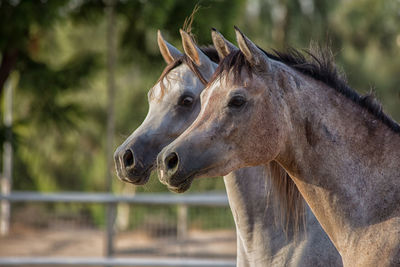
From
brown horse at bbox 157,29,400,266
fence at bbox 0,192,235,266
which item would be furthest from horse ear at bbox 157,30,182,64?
fence at bbox 0,192,235,266

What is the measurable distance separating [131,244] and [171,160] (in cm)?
638

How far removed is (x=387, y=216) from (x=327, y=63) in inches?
27.6

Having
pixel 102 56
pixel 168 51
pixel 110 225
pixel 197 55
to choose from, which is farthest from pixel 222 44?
pixel 102 56

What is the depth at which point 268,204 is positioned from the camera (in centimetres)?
315

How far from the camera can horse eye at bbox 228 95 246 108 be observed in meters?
2.35

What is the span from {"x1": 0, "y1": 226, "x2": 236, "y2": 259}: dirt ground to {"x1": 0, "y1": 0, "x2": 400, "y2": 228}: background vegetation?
135 centimetres

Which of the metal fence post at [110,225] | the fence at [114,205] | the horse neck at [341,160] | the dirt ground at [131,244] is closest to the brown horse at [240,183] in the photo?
the horse neck at [341,160]

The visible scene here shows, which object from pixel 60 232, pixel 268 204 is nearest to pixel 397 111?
pixel 60 232

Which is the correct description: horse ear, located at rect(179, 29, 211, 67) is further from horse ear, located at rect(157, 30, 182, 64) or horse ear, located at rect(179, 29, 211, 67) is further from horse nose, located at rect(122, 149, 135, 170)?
horse nose, located at rect(122, 149, 135, 170)

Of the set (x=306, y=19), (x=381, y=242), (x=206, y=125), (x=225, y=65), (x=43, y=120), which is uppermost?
(x=306, y=19)

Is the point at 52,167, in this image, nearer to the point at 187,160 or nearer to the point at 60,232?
the point at 60,232

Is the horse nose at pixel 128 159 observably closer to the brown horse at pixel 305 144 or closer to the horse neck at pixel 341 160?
the brown horse at pixel 305 144

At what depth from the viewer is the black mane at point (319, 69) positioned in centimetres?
240

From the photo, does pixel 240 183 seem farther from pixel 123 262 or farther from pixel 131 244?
pixel 131 244
